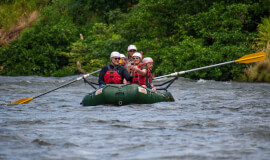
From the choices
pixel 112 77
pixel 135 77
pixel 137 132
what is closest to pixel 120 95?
pixel 112 77

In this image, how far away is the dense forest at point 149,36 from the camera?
59.4 ft

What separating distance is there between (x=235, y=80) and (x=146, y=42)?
5025 mm

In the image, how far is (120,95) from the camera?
918 centimetres

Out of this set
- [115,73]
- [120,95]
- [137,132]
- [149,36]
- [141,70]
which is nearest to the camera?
[137,132]

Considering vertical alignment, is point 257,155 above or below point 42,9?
below

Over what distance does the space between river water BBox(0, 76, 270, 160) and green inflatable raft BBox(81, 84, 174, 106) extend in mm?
165

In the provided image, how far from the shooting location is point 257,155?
4891 millimetres

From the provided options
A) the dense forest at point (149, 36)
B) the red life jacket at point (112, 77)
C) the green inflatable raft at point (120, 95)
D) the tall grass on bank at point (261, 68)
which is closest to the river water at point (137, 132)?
the green inflatable raft at point (120, 95)

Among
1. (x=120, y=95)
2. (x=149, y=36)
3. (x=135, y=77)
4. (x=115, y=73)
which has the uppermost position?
(x=149, y=36)

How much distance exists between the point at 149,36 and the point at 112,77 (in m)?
12.2

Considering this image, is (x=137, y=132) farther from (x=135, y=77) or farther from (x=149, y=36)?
(x=149, y=36)

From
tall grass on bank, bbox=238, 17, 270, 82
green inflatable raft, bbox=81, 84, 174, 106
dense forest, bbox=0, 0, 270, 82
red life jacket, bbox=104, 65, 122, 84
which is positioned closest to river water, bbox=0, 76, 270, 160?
green inflatable raft, bbox=81, 84, 174, 106

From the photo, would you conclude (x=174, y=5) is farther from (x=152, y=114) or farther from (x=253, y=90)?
(x=152, y=114)

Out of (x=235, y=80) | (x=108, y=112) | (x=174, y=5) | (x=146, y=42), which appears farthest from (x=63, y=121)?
(x=174, y=5)
